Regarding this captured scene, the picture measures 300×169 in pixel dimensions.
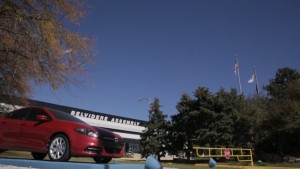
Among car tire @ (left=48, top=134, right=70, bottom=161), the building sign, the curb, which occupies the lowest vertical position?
the curb

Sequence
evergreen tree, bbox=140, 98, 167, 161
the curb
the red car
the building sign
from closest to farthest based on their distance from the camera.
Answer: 1. the curb
2. the red car
3. evergreen tree, bbox=140, 98, 167, 161
4. the building sign

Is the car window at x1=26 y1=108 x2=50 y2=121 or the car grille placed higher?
the car window at x1=26 y1=108 x2=50 y2=121

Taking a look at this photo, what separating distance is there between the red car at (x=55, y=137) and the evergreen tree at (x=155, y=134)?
1355 inches

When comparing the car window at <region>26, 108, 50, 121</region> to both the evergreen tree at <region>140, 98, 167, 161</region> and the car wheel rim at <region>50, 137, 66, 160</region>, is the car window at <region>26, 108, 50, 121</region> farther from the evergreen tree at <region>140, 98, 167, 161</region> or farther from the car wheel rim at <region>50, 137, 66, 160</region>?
the evergreen tree at <region>140, 98, 167, 161</region>

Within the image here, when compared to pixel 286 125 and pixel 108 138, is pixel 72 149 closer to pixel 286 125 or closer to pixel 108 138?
pixel 108 138

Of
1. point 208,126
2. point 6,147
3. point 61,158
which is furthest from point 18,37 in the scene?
point 208,126

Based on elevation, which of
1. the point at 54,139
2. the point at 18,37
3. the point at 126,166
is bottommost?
the point at 126,166

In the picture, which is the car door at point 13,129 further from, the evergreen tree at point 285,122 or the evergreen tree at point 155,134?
the evergreen tree at point 155,134

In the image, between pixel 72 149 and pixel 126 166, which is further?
pixel 72 149

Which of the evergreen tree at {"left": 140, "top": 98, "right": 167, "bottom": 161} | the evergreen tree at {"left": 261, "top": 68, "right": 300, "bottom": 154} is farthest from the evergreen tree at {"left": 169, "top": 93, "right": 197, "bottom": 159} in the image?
the evergreen tree at {"left": 261, "top": 68, "right": 300, "bottom": 154}

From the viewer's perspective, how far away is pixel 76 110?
73562 mm

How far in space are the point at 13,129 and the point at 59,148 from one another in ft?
5.65

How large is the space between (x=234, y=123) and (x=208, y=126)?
3.04 meters

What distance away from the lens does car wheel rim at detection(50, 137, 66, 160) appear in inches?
317
